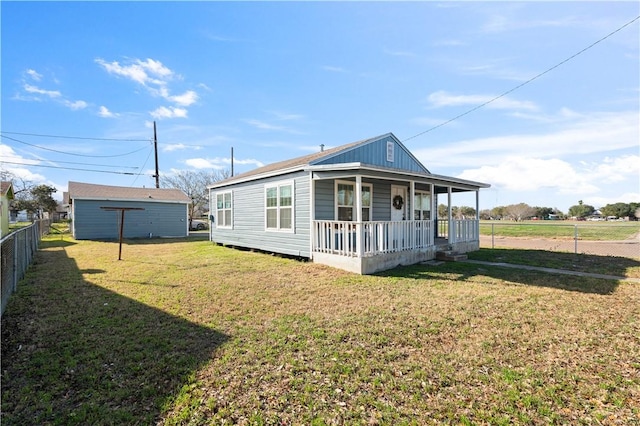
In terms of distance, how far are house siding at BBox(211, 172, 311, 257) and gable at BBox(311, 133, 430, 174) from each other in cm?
126

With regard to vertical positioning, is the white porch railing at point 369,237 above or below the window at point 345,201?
below

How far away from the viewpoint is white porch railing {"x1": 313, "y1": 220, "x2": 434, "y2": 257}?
7.97m

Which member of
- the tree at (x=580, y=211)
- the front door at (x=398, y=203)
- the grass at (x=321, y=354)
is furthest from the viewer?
the tree at (x=580, y=211)

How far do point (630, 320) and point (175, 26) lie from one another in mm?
14295

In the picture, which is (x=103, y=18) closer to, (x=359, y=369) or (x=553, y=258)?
(x=359, y=369)

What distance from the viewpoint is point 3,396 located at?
2.64 m

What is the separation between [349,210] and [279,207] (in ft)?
7.88

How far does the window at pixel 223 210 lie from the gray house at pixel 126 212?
561cm

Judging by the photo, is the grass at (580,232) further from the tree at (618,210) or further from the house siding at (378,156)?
the tree at (618,210)

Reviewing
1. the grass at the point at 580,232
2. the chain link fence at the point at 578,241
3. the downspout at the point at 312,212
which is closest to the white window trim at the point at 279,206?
the downspout at the point at 312,212

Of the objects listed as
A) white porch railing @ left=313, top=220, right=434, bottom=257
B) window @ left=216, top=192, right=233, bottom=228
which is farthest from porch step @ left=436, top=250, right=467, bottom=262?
window @ left=216, top=192, right=233, bottom=228

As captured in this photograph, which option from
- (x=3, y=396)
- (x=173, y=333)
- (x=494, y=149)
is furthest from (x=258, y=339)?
(x=494, y=149)

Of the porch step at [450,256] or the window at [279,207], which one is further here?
the window at [279,207]

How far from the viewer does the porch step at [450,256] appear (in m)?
9.88
